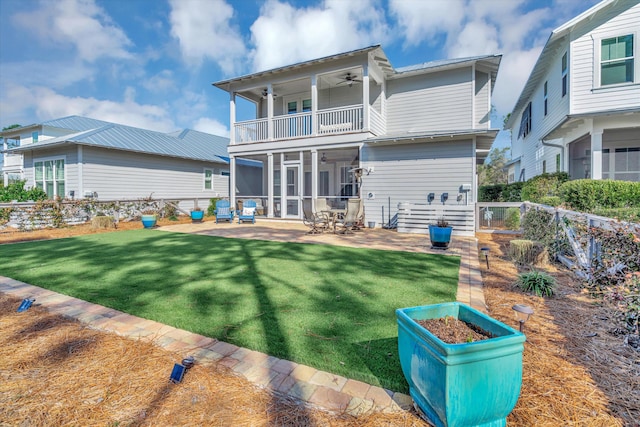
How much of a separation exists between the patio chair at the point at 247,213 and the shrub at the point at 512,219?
971 cm

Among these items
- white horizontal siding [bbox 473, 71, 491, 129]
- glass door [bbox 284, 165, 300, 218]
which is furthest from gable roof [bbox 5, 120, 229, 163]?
white horizontal siding [bbox 473, 71, 491, 129]

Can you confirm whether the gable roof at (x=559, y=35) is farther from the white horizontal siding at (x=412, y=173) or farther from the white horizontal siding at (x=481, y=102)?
the white horizontal siding at (x=412, y=173)

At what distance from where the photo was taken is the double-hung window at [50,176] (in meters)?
15.3

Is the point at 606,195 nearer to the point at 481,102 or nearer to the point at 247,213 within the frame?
the point at 481,102

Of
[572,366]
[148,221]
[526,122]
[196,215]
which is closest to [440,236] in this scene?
[572,366]

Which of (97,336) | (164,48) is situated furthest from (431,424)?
(164,48)

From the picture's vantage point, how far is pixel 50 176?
15.7m

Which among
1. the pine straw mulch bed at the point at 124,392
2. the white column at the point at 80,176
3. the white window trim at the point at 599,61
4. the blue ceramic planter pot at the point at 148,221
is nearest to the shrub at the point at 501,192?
the white window trim at the point at 599,61

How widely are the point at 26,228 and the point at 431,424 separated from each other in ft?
49.8

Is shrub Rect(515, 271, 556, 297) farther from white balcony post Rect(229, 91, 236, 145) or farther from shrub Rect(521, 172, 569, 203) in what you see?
white balcony post Rect(229, 91, 236, 145)

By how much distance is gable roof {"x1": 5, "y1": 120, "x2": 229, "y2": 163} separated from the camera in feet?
47.3

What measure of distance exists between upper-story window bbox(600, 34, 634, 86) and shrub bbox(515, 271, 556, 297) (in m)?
9.68

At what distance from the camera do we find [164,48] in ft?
66.2

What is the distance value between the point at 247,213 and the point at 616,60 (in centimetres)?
1410
